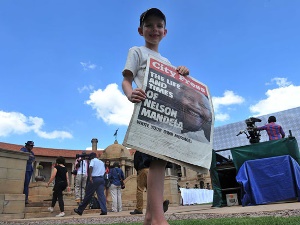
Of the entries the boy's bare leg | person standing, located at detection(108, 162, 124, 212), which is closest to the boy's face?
the boy's bare leg

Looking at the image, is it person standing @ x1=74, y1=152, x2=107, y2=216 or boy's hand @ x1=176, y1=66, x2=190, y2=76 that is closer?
boy's hand @ x1=176, y1=66, x2=190, y2=76

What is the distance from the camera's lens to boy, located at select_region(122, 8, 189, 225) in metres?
1.73

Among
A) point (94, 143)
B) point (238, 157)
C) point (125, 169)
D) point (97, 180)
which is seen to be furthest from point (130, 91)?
→ point (94, 143)

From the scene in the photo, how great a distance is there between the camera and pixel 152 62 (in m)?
1.86

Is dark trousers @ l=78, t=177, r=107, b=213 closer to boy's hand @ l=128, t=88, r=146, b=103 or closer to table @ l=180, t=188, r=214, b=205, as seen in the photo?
boy's hand @ l=128, t=88, r=146, b=103

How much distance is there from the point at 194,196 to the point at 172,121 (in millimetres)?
20242

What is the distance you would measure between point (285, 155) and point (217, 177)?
6.92 feet

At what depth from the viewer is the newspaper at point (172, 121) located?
160 cm

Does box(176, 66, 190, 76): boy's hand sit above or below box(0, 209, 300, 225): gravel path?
above

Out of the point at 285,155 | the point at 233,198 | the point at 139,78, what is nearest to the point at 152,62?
the point at 139,78

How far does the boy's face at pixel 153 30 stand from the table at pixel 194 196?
18233mm

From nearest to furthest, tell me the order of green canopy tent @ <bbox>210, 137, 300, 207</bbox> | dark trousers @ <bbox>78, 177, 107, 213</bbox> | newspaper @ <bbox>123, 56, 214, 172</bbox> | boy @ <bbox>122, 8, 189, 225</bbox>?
newspaper @ <bbox>123, 56, 214, 172</bbox> → boy @ <bbox>122, 8, 189, 225</bbox> → green canopy tent @ <bbox>210, 137, 300, 207</bbox> → dark trousers @ <bbox>78, 177, 107, 213</bbox>

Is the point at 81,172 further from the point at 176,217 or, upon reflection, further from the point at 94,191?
the point at 176,217

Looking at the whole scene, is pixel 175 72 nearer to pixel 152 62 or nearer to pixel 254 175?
pixel 152 62
